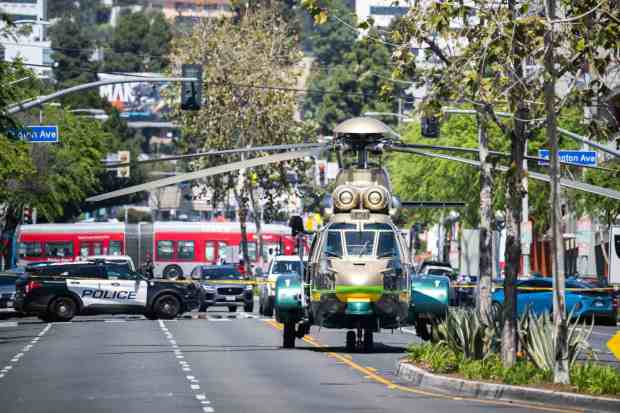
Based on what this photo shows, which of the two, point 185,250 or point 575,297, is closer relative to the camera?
point 575,297

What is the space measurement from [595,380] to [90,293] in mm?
28094

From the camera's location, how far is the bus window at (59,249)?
281ft

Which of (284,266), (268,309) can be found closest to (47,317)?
(268,309)

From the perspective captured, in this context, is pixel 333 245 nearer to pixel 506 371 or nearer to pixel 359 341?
pixel 359 341

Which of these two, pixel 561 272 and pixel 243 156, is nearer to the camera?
pixel 561 272

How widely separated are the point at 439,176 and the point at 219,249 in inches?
833

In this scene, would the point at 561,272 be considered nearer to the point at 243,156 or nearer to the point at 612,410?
the point at 612,410

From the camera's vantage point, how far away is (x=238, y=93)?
238ft

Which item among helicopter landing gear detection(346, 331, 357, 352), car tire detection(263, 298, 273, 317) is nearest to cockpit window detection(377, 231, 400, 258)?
helicopter landing gear detection(346, 331, 357, 352)

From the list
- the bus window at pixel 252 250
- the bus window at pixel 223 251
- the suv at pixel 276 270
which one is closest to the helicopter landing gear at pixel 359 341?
the suv at pixel 276 270

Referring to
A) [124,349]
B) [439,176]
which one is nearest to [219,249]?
[439,176]

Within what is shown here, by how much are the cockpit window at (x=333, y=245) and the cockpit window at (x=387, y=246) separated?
798 millimetres

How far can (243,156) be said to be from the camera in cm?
7294

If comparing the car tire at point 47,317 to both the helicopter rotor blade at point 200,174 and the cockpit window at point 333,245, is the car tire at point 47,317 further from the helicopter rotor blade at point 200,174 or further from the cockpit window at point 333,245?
the helicopter rotor blade at point 200,174
